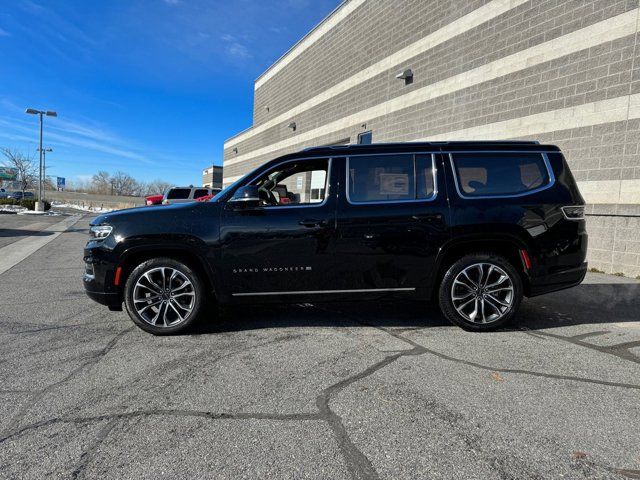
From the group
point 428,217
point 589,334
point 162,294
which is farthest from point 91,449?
point 589,334

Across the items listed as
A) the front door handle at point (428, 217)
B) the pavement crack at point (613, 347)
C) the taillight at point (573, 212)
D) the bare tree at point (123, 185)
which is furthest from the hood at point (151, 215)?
the bare tree at point (123, 185)

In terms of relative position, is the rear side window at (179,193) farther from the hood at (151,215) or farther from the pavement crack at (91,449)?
the pavement crack at (91,449)

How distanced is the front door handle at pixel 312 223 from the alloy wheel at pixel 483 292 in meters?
1.55

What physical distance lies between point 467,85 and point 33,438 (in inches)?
500

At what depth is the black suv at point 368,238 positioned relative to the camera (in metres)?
4.09

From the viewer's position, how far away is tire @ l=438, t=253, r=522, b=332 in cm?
428

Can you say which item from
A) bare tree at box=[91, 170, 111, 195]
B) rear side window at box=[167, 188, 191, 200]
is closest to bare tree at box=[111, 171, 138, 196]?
bare tree at box=[91, 170, 111, 195]

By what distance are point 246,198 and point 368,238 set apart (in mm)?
1315

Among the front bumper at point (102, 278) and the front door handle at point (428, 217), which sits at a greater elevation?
the front door handle at point (428, 217)

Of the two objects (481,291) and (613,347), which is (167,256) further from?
(613,347)

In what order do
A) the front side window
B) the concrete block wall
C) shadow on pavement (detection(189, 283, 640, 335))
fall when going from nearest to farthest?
1. the front side window
2. shadow on pavement (detection(189, 283, 640, 335))
3. the concrete block wall

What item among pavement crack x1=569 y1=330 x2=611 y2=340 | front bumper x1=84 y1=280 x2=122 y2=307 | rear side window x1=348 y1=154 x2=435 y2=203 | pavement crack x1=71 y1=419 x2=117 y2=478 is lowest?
pavement crack x1=71 y1=419 x2=117 y2=478

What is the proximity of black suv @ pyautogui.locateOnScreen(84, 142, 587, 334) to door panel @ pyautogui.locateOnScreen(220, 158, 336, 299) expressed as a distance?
0.01 metres

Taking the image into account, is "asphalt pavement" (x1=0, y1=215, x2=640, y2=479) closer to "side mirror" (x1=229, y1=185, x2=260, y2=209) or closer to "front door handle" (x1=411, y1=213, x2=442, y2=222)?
"front door handle" (x1=411, y1=213, x2=442, y2=222)
